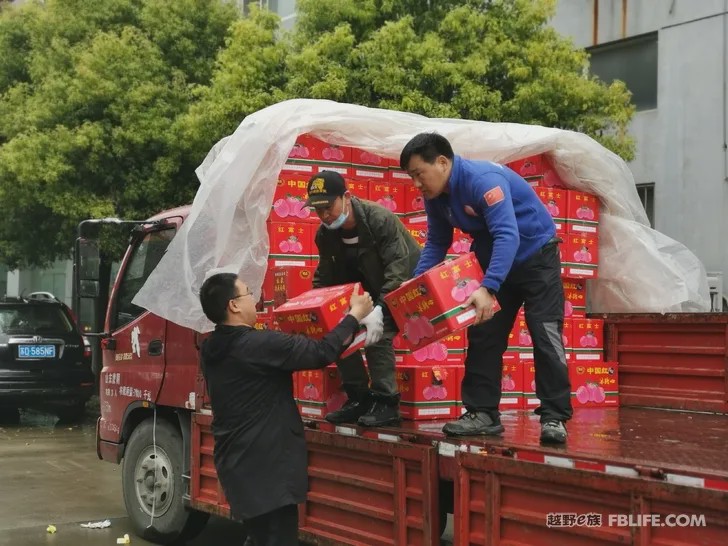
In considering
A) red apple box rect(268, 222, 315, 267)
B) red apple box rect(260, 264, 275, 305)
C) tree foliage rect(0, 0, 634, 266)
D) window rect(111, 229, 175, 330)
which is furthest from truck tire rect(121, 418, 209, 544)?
tree foliage rect(0, 0, 634, 266)

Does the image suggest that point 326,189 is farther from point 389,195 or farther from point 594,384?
point 594,384

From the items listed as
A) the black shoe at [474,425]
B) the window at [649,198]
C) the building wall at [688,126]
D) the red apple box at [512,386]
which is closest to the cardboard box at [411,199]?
the red apple box at [512,386]

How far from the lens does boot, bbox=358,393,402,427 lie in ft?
15.8

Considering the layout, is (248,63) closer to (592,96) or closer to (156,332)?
(592,96)

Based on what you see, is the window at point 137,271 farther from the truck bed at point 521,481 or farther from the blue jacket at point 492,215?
the blue jacket at point 492,215

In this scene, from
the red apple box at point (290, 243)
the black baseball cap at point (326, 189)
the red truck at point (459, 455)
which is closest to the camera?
the red truck at point (459, 455)

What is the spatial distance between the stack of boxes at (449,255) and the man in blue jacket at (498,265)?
448mm

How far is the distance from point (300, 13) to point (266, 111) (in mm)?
7176

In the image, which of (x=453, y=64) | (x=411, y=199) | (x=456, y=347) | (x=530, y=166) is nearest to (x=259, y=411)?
(x=456, y=347)

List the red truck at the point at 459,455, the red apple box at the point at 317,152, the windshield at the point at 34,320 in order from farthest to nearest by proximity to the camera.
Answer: the windshield at the point at 34,320 → the red apple box at the point at 317,152 → the red truck at the point at 459,455

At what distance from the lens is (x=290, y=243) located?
5.98 m

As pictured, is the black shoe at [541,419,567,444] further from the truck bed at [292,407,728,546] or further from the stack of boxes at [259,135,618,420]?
the stack of boxes at [259,135,618,420]

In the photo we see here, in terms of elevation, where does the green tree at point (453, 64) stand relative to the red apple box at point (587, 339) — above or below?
above

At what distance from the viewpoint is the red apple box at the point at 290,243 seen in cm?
593
